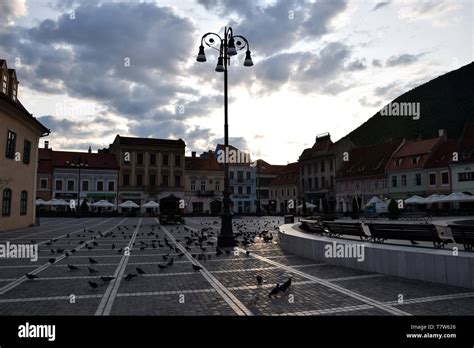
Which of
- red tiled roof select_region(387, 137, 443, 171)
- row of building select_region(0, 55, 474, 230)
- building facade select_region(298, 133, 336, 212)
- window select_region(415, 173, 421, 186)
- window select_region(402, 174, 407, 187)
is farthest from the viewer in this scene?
building facade select_region(298, 133, 336, 212)

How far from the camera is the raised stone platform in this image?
24.0 ft

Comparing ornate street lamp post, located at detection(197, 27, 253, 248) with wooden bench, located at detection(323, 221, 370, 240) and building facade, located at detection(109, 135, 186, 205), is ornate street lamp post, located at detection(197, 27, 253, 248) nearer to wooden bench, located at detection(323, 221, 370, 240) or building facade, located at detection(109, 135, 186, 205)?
wooden bench, located at detection(323, 221, 370, 240)

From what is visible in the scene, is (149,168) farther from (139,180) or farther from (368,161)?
(368,161)

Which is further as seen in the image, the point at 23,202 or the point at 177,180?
the point at 177,180

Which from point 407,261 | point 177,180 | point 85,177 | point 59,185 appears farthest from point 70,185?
point 407,261

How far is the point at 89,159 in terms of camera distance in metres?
57.1

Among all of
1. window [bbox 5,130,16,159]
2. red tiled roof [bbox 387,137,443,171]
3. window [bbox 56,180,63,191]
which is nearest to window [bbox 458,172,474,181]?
red tiled roof [bbox 387,137,443,171]

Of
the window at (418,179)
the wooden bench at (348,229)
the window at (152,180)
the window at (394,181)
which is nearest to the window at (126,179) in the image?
the window at (152,180)

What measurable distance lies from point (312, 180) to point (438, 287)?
58.5 m

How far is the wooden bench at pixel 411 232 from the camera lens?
8.62 m

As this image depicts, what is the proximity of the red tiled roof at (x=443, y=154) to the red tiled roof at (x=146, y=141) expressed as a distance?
36991 mm

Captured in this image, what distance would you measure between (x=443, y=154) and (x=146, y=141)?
4264cm

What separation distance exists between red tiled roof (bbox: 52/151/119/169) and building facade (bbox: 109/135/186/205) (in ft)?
4.21
